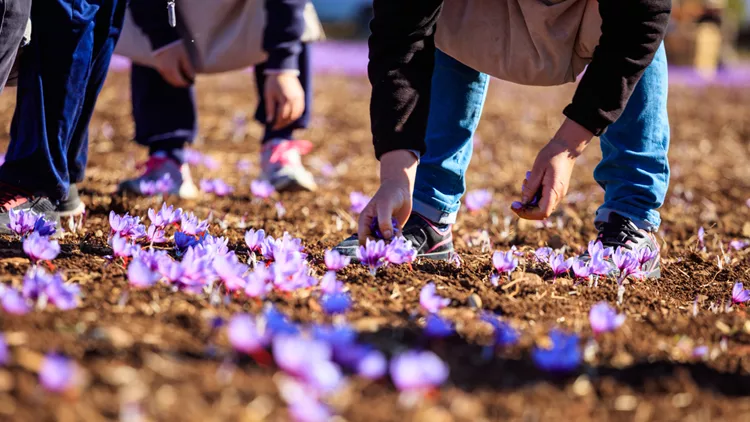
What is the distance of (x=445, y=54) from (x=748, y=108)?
7.95 meters

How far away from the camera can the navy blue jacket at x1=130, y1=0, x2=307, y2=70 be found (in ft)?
10.9

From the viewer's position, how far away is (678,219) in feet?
11.7

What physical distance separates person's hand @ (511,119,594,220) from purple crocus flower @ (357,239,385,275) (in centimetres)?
42

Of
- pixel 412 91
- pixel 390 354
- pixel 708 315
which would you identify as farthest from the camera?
pixel 412 91

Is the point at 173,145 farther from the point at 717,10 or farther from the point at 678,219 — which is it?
the point at 717,10

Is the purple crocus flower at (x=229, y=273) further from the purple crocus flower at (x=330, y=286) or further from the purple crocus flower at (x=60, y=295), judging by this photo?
the purple crocus flower at (x=60, y=295)

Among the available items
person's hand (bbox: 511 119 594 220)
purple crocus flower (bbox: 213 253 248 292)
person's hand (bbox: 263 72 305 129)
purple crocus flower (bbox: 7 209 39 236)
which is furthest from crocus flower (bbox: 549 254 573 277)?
person's hand (bbox: 263 72 305 129)

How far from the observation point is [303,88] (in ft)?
12.5

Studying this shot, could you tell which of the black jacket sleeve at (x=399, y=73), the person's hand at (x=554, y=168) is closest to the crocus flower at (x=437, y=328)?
the person's hand at (x=554, y=168)

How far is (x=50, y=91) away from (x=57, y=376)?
149 centimetres

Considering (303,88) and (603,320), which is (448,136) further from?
(303,88)

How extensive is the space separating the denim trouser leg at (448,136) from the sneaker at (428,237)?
3 cm

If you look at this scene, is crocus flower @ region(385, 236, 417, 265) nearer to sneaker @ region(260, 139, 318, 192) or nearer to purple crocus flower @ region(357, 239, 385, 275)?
purple crocus flower @ region(357, 239, 385, 275)

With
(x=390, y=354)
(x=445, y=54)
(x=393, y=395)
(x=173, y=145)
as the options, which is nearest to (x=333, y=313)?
(x=390, y=354)
